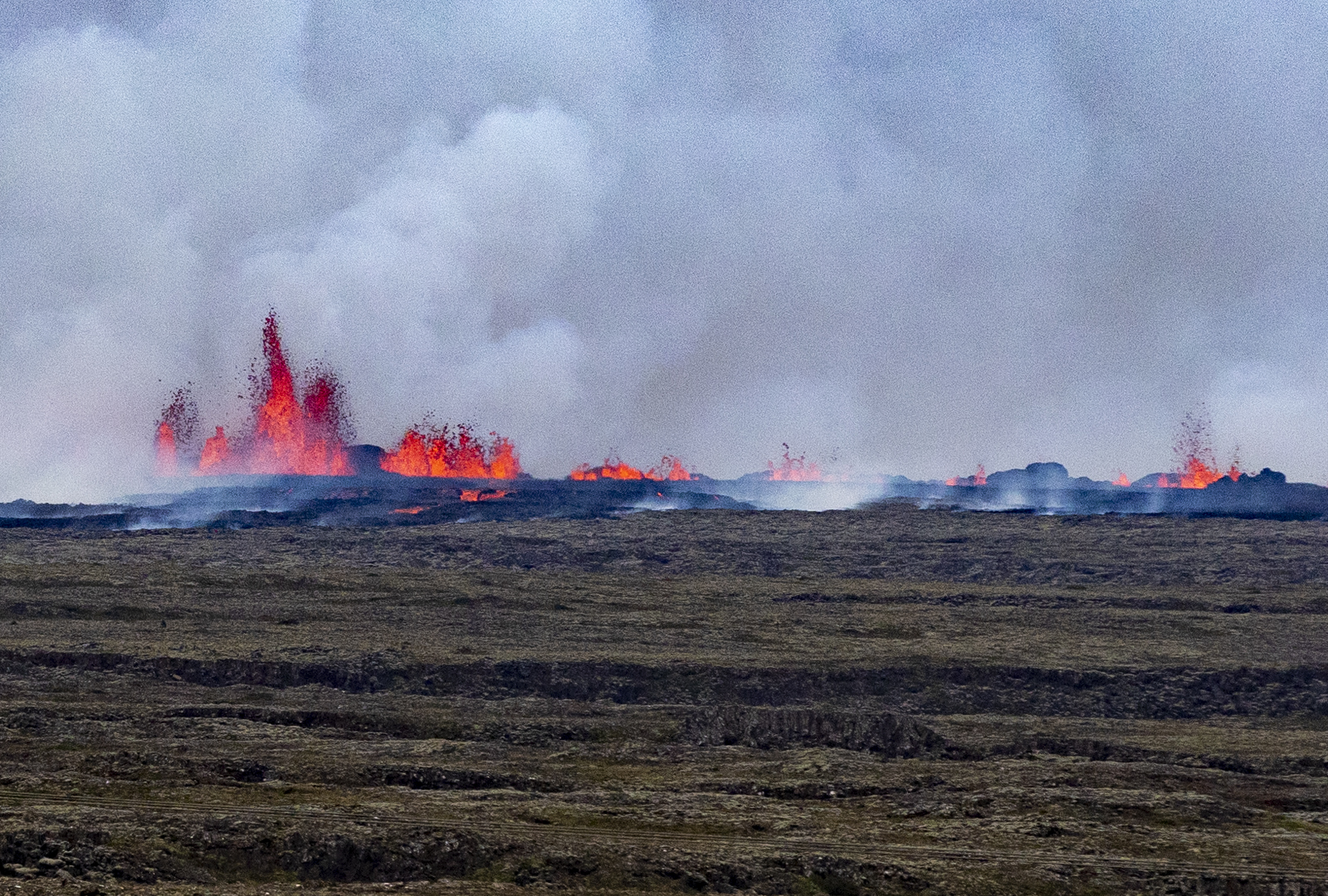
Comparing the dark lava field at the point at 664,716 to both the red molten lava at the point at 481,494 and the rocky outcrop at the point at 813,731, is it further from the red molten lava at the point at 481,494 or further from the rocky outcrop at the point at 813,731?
the red molten lava at the point at 481,494

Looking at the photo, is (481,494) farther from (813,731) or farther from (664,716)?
(813,731)

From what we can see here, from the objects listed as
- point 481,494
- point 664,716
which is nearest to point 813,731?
point 664,716

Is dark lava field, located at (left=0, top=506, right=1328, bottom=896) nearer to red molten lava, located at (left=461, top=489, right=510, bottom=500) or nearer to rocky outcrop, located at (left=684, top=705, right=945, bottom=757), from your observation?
rocky outcrop, located at (left=684, top=705, right=945, bottom=757)

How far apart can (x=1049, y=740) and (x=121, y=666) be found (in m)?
29.6

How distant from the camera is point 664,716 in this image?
44.2 meters

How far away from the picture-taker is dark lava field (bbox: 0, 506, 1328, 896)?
27203 mm

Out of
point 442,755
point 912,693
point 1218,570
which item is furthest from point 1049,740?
point 1218,570

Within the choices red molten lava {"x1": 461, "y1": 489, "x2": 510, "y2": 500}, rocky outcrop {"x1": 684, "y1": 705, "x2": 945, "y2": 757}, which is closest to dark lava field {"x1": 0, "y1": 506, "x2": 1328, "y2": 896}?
rocky outcrop {"x1": 684, "y1": 705, "x2": 945, "y2": 757}

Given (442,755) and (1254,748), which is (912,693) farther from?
(442,755)

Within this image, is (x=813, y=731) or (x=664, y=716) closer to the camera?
(x=813, y=731)

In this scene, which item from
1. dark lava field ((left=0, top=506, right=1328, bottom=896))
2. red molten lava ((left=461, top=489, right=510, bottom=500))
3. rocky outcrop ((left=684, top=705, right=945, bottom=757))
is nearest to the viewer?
dark lava field ((left=0, top=506, right=1328, bottom=896))

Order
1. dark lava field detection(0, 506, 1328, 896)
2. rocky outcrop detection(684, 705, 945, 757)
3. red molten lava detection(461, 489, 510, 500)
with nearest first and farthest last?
dark lava field detection(0, 506, 1328, 896)
rocky outcrop detection(684, 705, 945, 757)
red molten lava detection(461, 489, 510, 500)

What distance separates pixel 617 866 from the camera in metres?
26.8

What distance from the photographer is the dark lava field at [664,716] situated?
89.2ft
